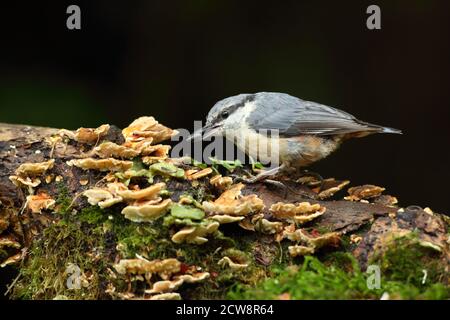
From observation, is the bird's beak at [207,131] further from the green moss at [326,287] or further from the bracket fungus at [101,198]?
the green moss at [326,287]

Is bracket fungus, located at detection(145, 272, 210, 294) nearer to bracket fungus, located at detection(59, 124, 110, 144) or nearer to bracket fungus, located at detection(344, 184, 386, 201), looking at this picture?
bracket fungus, located at detection(59, 124, 110, 144)

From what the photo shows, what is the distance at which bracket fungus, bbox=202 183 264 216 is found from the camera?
10.9 ft

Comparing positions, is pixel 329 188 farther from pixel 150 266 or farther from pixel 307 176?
pixel 150 266

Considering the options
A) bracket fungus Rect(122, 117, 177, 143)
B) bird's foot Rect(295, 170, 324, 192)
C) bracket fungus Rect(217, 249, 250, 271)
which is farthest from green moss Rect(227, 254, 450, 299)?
bracket fungus Rect(122, 117, 177, 143)

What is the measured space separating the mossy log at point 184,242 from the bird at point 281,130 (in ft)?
2.00

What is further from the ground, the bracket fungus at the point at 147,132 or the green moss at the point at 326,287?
the bracket fungus at the point at 147,132

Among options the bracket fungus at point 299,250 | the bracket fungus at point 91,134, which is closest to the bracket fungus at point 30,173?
the bracket fungus at point 91,134

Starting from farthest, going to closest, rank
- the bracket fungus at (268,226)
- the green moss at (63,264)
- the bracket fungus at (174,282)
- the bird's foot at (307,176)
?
the bird's foot at (307,176)
the bracket fungus at (268,226)
the green moss at (63,264)
the bracket fungus at (174,282)

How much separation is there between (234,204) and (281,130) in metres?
1.34

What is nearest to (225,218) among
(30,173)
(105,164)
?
(105,164)

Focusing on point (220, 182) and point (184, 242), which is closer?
point (184, 242)

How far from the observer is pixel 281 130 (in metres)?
4.65

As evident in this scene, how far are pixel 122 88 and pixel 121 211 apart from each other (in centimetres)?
344

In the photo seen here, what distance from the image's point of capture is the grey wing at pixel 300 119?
463 centimetres
